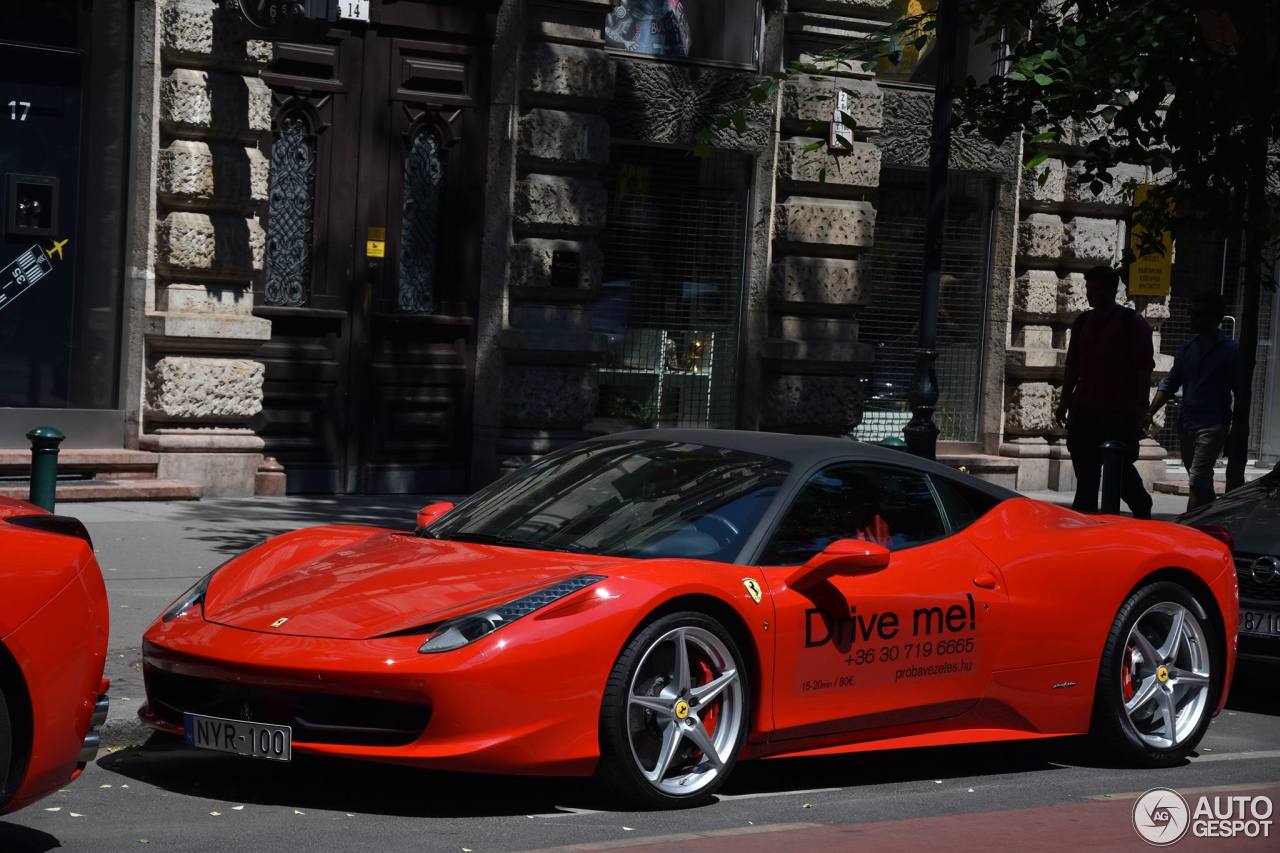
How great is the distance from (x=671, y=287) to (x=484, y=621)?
1097 cm

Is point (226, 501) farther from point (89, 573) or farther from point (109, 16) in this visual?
point (89, 573)

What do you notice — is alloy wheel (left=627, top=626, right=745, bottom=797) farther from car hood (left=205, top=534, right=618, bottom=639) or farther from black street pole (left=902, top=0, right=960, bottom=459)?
black street pole (left=902, top=0, right=960, bottom=459)

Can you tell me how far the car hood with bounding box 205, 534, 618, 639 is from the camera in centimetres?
601

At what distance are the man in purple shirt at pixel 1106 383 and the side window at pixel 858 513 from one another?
5.56 meters

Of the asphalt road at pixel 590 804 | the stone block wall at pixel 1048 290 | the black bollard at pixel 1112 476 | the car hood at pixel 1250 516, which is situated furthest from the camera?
the stone block wall at pixel 1048 290

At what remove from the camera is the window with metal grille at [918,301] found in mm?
17812

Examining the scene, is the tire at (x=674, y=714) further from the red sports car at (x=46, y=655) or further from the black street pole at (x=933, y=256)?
the black street pole at (x=933, y=256)

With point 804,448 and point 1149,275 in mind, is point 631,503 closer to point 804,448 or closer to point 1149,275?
point 804,448

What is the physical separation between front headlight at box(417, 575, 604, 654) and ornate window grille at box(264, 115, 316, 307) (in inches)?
356

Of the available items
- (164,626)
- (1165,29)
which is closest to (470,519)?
(164,626)

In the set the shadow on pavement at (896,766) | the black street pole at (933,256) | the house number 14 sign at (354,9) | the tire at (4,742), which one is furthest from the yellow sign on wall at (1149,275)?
the tire at (4,742)

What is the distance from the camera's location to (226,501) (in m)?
13.8

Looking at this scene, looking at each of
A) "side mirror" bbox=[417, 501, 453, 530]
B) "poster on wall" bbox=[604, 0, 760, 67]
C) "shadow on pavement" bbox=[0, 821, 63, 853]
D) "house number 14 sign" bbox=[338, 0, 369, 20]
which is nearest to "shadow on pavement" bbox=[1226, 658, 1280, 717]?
"side mirror" bbox=[417, 501, 453, 530]

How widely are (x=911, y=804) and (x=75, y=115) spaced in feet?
31.2
